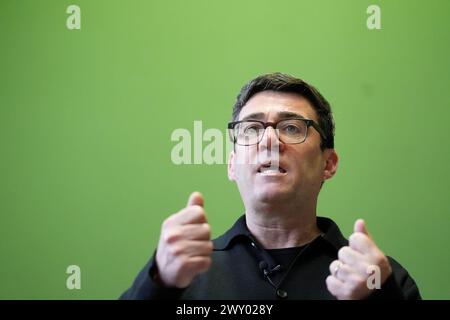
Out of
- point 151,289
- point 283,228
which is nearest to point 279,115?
point 283,228

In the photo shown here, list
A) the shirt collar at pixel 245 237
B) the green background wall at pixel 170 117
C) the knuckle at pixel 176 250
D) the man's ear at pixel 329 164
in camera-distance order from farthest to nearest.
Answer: the green background wall at pixel 170 117 < the man's ear at pixel 329 164 < the shirt collar at pixel 245 237 < the knuckle at pixel 176 250

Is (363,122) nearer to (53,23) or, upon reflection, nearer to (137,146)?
(137,146)

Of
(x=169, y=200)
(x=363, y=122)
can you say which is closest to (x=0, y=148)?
(x=169, y=200)

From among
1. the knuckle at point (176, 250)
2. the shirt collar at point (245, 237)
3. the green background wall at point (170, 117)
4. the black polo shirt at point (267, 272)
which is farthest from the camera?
the green background wall at point (170, 117)

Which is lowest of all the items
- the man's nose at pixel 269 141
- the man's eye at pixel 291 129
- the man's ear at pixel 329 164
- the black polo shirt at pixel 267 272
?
the black polo shirt at pixel 267 272

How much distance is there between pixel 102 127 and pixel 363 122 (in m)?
0.90

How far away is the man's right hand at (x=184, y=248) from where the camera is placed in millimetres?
732

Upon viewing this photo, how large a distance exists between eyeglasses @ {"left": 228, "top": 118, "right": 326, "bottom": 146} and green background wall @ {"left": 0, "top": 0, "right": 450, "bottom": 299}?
0.30 meters

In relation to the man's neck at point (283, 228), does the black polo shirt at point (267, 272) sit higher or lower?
lower

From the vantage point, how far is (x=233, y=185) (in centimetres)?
137

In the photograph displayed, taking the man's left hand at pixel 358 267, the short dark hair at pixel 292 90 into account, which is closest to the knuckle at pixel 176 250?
the man's left hand at pixel 358 267

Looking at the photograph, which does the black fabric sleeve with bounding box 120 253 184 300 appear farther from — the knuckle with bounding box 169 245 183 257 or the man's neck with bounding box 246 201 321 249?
the man's neck with bounding box 246 201 321 249

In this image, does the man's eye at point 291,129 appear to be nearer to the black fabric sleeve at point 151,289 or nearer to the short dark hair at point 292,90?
the short dark hair at point 292,90

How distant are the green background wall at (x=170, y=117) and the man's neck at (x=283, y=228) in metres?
0.28
